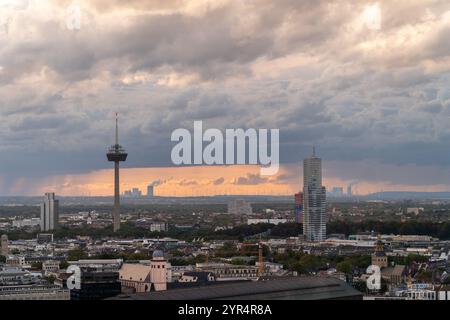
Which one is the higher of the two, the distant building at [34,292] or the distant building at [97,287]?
the distant building at [97,287]

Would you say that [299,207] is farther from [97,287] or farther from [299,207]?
[97,287]

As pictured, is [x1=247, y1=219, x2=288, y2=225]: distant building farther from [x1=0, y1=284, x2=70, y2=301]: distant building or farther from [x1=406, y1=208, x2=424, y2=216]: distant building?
[x1=0, y1=284, x2=70, y2=301]: distant building

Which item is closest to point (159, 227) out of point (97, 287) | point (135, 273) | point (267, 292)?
point (135, 273)

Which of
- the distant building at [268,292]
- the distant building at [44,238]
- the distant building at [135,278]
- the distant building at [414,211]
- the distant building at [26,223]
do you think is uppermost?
the distant building at [414,211]

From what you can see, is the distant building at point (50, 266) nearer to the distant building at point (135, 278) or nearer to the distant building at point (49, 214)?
the distant building at point (135, 278)

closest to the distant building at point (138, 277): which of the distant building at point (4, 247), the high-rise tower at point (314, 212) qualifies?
the distant building at point (4, 247)

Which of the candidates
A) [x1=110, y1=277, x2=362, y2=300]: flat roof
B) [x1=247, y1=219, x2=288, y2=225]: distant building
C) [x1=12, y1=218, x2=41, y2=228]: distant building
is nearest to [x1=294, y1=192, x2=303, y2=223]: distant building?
[x1=247, y1=219, x2=288, y2=225]: distant building
